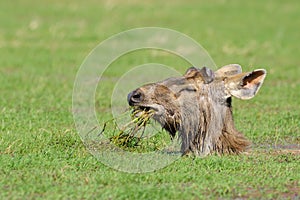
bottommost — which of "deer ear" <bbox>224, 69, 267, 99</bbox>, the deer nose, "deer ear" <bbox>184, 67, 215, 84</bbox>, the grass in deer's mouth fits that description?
the grass in deer's mouth

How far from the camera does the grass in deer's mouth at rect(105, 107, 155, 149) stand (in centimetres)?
749

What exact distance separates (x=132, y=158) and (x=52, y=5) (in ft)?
58.6

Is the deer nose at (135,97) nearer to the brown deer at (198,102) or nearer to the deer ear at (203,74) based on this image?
the brown deer at (198,102)

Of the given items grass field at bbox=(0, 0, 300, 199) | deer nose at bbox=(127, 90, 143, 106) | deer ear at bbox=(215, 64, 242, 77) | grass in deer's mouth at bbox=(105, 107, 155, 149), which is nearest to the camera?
grass field at bbox=(0, 0, 300, 199)

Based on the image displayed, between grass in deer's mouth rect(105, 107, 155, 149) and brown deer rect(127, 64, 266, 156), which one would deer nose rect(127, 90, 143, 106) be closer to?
brown deer rect(127, 64, 266, 156)

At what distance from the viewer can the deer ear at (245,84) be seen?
7.53 meters

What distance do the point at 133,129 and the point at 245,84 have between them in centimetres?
113

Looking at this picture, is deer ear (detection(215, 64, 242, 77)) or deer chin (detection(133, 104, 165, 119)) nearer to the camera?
deer chin (detection(133, 104, 165, 119))

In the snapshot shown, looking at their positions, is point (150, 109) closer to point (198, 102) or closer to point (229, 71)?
point (198, 102)

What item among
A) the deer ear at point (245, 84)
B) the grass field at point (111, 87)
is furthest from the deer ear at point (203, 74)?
the grass field at point (111, 87)

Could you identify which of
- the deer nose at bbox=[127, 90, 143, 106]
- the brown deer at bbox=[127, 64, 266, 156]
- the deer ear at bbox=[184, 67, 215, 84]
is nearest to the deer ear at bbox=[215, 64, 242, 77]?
the brown deer at bbox=[127, 64, 266, 156]

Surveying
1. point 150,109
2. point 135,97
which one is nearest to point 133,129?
point 150,109

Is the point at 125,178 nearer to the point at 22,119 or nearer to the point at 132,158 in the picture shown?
the point at 132,158

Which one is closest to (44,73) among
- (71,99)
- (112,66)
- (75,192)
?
(112,66)
